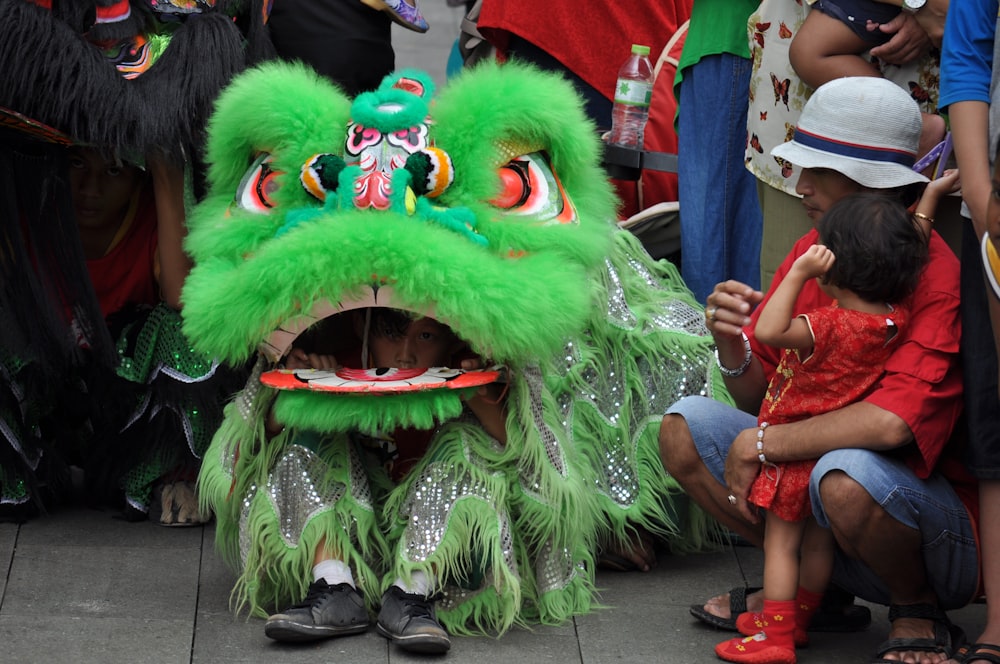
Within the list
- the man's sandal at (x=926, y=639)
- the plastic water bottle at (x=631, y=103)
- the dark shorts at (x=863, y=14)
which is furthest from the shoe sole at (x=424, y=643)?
the plastic water bottle at (x=631, y=103)

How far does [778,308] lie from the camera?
9.94 feet

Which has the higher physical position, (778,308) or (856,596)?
(778,308)

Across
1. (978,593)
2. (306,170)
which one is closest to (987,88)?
(978,593)

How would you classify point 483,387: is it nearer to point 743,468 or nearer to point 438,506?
point 438,506

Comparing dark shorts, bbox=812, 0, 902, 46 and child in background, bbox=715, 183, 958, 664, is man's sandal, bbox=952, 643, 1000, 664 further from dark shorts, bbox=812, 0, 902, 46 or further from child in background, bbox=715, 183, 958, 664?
dark shorts, bbox=812, 0, 902, 46

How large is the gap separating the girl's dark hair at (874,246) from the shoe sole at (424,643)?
1.07 metres

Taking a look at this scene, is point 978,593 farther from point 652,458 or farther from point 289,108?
point 289,108

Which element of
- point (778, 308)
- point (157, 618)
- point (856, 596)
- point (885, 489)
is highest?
point (778, 308)

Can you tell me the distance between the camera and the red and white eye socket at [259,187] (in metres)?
3.36

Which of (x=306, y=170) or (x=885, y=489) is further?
(x=306, y=170)

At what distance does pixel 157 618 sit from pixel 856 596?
154 cm

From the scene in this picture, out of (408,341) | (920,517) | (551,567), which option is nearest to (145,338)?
(408,341)

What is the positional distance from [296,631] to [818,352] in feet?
3.92

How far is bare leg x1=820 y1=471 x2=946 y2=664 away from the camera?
3.03 meters
